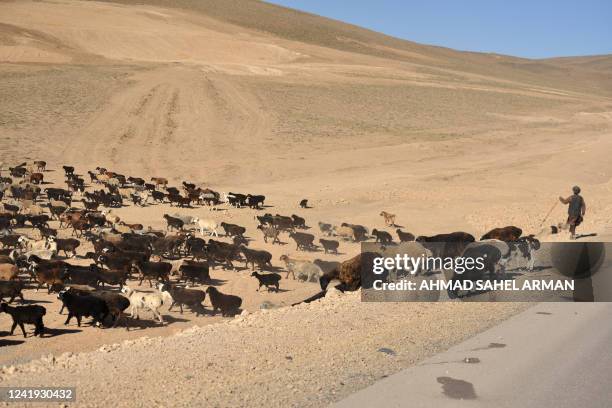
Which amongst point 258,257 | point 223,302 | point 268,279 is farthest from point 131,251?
point 223,302

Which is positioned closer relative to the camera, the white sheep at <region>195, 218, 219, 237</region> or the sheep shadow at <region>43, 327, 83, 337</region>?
the sheep shadow at <region>43, 327, 83, 337</region>

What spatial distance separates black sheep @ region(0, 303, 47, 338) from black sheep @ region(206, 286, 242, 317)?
10.4 ft

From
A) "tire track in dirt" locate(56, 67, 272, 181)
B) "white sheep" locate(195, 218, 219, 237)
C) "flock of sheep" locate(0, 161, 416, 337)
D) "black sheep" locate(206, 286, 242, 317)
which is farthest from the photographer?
"tire track in dirt" locate(56, 67, 272, 181)

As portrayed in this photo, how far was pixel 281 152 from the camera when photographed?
39094 millimetres

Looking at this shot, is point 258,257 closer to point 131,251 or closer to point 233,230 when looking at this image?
point 131,251

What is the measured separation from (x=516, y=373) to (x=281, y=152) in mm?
32422

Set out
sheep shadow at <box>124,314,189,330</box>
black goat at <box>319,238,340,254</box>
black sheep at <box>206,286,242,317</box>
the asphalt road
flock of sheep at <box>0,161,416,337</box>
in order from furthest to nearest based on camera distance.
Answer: black goat at <box>319,238,340,254</box>, black sheep at <box>206,286,242,317</box>, flock of sheep at <box>0,161,416,337</box>, sheep shadow at <box>124,314,189,330</box>, the asphalt road

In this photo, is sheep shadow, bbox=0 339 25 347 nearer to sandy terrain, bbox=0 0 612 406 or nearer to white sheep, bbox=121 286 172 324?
sandy terrain, bbox=0 0 612 406

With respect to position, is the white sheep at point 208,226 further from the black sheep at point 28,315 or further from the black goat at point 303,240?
the black sheep at point 28,315

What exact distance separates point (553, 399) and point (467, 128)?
46.0 meters

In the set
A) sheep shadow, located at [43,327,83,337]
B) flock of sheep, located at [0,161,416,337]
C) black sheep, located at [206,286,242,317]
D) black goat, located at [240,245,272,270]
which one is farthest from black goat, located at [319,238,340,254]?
sheep shadow, located at [43,327,83,337]

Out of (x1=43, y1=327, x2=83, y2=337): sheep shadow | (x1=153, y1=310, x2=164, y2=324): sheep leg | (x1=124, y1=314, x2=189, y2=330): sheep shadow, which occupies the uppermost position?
(x1=153, y1=310, x2=164, y2=324): sheep leg

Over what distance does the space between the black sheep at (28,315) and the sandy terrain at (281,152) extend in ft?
0.88

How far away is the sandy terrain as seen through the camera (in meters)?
8.41
